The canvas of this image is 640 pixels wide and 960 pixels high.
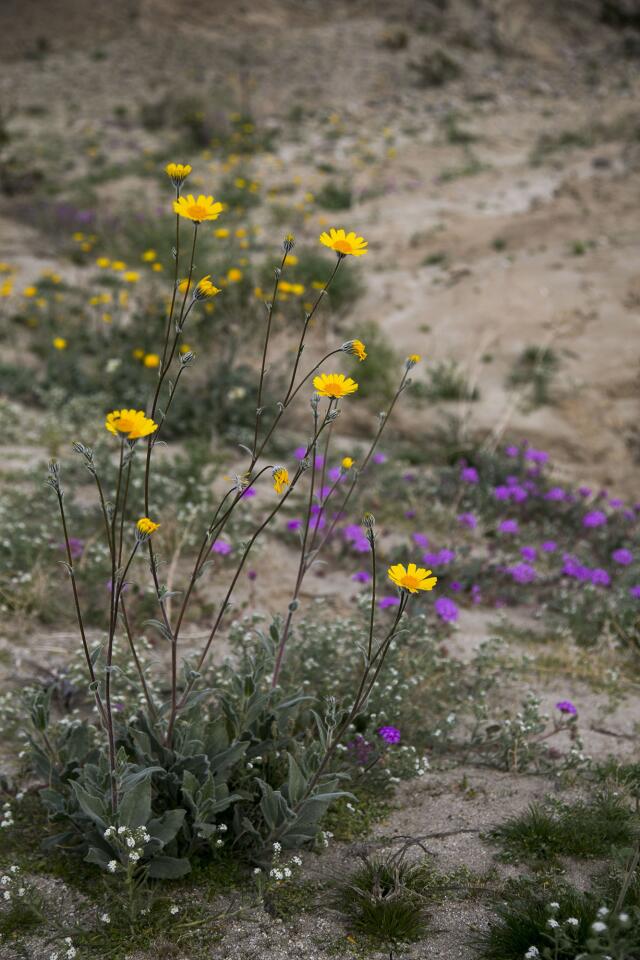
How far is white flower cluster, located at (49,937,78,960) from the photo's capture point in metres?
2.02

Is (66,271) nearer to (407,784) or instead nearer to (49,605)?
(49,605)

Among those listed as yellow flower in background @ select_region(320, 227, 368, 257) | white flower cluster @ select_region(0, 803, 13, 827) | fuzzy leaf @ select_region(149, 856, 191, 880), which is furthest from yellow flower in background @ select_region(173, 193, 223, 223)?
Result: white flower cluster @ select_region(0, 803, 13, 827)

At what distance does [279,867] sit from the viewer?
227 cm

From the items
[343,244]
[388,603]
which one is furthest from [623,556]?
[343,244]

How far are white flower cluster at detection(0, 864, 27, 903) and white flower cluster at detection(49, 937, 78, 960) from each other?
192mm

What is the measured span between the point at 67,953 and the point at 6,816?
519mm

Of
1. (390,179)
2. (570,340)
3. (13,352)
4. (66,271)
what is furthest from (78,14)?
(570,340)

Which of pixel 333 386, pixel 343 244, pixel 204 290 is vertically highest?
pixel 343 244

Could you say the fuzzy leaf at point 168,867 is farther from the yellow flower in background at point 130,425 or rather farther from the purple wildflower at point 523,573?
the purple wildflower at point 523,573

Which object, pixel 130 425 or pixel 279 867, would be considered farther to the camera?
pixel 279 867

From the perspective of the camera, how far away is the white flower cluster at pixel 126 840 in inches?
80.5

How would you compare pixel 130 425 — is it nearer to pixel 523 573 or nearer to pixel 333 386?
pixel 333 386

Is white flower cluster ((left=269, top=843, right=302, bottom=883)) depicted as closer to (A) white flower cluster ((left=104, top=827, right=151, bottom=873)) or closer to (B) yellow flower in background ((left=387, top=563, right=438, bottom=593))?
(A) white flower cluster ((left=104, top=827, right=151, bottom=873))

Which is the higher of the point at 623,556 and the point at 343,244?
the point at 343,244
